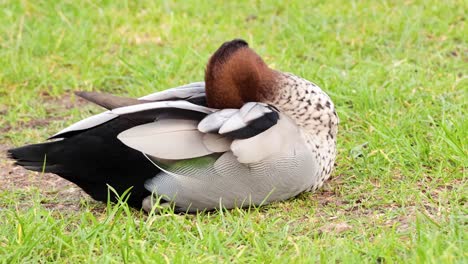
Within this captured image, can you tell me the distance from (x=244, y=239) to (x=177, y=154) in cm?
51

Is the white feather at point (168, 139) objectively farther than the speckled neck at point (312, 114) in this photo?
No

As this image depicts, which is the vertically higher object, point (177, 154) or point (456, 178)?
point (177, 154)

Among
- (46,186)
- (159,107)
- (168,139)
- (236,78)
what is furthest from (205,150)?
(46,186)

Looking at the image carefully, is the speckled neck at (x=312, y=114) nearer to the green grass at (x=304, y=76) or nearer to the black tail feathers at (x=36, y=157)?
the green grass at (x=304, y=76)

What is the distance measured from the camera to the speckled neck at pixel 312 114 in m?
4.13

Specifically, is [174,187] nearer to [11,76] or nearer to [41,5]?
[11,76]

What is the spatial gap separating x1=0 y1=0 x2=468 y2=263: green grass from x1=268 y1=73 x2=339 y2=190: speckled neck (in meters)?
0.21

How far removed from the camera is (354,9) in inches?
269

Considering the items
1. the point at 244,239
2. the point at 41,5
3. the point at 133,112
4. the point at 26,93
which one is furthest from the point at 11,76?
the point at 244,239

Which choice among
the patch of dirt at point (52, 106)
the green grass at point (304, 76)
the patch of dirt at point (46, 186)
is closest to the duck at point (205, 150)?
the green grass at point (304, 76)

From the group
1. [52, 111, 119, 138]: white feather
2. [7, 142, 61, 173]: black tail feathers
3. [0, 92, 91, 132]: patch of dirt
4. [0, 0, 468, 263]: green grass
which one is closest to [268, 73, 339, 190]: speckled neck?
[0, 0, 468, 263]: green grass

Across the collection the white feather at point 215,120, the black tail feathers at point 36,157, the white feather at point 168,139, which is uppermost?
the white feather at point 215,120

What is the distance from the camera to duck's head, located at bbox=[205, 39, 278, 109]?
13.6 feet

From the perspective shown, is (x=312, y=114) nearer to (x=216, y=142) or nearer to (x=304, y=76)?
(x=216, y=142)
